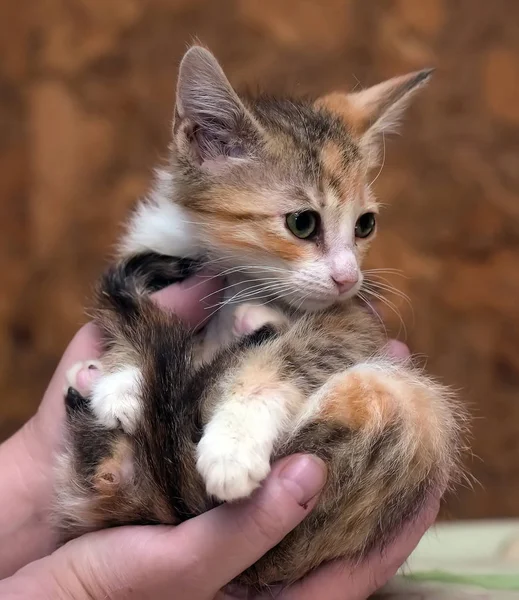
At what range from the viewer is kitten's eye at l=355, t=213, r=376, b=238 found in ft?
3.78

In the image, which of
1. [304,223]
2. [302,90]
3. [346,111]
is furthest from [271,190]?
[302,90]

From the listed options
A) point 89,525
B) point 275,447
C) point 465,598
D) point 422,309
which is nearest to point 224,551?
point 275,447

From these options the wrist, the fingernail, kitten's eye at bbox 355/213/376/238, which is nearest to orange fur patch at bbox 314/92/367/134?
kitten's eye at bbox 355/213/376/238

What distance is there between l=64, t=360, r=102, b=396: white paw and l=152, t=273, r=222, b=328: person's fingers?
149 mm

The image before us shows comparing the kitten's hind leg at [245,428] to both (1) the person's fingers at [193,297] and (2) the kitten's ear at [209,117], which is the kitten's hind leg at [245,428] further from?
(2) the kitten's ear at [209,117]

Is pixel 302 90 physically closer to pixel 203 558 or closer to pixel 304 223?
pixel 304 223

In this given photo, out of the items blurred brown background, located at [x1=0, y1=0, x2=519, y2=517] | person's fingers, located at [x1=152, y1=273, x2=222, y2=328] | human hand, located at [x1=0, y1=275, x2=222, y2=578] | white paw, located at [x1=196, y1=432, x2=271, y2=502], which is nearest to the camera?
white paw, located at [x1=196, y1=432, x2=271, y2=502]

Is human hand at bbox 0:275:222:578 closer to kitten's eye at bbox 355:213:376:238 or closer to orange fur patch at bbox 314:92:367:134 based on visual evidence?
kitten's eye at bbox 355:213:376:238

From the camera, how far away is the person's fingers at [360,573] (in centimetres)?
88

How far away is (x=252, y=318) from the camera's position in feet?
3.26

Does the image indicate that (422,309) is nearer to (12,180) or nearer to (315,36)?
(315,36)

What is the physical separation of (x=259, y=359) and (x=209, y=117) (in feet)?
1.54

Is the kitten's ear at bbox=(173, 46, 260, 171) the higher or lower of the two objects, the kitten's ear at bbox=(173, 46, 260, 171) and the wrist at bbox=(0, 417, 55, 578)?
the higher

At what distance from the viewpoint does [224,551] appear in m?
0.79
